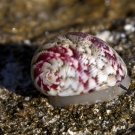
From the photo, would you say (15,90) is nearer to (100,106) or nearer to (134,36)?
(100,106)

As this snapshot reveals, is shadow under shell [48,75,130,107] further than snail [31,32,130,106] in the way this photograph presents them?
Yes

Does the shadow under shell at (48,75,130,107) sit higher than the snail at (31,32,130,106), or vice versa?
the snail at (31,32,130,106)

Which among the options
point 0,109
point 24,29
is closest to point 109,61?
point 0,109

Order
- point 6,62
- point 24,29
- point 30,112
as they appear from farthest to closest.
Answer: point 24,29, point 6,62, point 30,112

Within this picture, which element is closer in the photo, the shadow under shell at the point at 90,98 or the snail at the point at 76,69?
the snail at the point at 76,69

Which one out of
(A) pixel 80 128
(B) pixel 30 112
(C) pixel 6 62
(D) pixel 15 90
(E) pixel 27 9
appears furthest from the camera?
(E) pixel 27 9

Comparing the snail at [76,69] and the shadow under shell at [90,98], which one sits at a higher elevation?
the snail at [76,69]

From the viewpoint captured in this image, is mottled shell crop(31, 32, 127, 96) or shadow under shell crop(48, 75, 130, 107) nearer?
mottled shell crop(31, 32, 127, 96)
